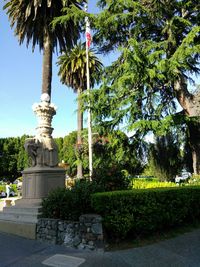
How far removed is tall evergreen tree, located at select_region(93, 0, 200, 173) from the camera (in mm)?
14016

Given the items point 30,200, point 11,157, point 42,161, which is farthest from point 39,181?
point 11,157

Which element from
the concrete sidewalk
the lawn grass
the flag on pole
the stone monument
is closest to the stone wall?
the concrete sidewalk

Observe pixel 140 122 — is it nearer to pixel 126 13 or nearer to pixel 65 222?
pixel 126 13

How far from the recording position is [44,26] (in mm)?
17875

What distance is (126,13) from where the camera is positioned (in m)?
15.4

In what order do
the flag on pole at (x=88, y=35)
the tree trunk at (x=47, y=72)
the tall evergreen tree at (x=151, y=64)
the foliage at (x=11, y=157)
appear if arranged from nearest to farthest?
the tall evergreen tree at (x=151, y=64)
the tree trunk at (x=47, y=72)
the flag on pole at (x=88, y=35)
the foliage at (x=11, y=157)

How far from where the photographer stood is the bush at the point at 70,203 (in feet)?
24.3

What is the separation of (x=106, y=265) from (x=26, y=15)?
51.1 ft

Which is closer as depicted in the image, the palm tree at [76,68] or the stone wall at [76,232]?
the stone wall at [76,232]

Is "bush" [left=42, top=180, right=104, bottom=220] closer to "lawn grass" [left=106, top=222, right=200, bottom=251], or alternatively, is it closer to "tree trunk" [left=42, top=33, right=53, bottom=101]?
"lawn grass" [left=106, top=222, right=200, bottom=251]

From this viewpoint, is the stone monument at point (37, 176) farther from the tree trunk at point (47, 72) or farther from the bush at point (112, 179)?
the tree trunk at point (47, 72)

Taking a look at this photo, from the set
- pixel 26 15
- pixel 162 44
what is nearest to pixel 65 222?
pixel 162 44

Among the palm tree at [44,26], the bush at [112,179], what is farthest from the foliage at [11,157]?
the bush at [112,179]

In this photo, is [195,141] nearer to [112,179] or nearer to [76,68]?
[112,179]
